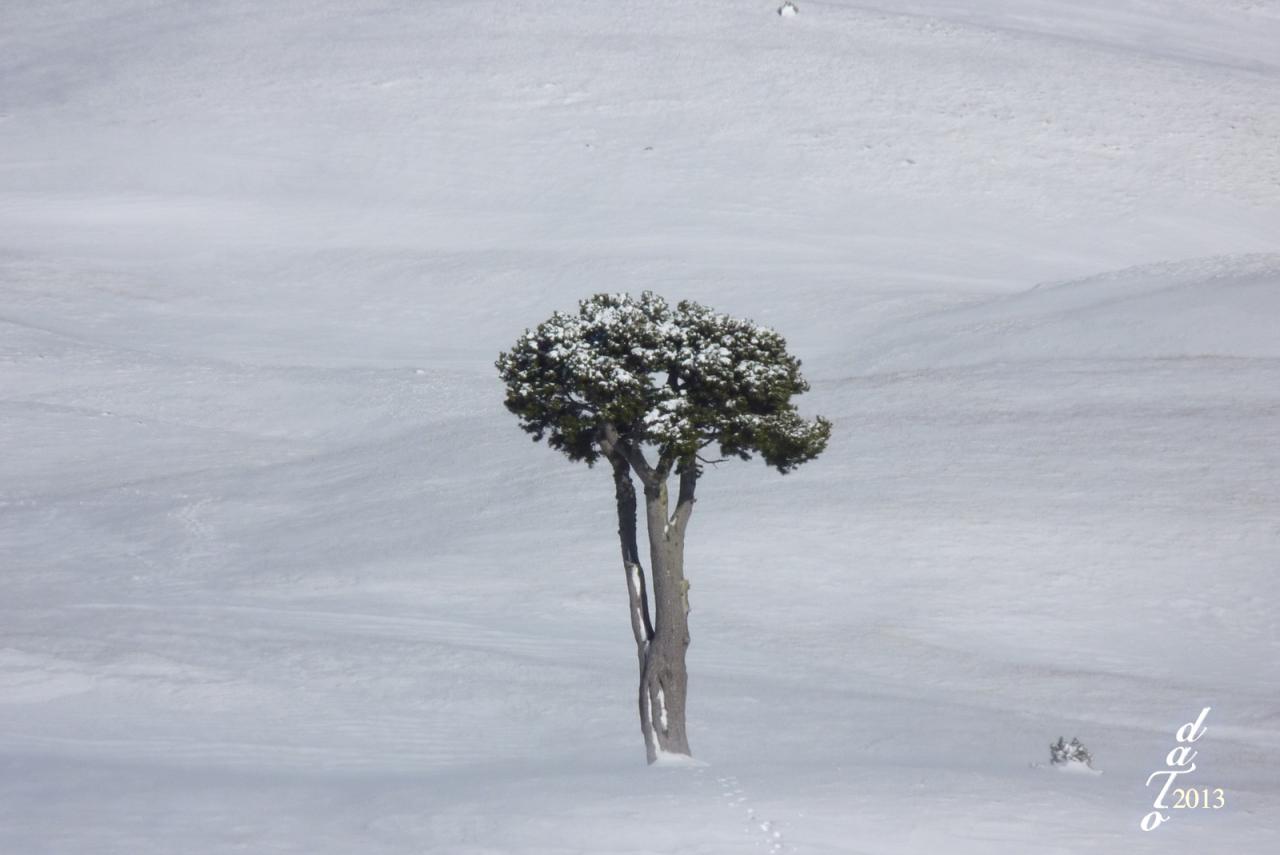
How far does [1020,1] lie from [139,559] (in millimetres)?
53253

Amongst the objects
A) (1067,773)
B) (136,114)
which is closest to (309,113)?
(136,114)

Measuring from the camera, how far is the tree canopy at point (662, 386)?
15.6 meters

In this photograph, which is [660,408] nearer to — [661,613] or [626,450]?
[626,450]

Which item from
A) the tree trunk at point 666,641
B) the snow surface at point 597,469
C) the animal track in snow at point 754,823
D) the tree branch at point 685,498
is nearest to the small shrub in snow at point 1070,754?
the snow surface at point 597,469

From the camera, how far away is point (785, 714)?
61.1 feet

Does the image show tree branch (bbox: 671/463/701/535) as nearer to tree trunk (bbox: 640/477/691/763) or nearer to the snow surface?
tree trunk (bbox: 640/477/691/763)

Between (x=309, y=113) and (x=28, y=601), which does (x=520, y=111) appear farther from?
(x=28, y=601)

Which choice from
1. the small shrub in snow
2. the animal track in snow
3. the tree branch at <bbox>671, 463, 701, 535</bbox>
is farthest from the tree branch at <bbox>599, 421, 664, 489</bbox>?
the small shrub in snow

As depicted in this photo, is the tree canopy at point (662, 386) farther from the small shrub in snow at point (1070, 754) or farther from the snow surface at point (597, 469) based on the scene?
the small shrub in snow at point (1070, 754)

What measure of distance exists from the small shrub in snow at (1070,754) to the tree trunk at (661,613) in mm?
Result: 3840

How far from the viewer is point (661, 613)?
53.4 feet

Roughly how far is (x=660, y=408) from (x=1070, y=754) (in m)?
5.58

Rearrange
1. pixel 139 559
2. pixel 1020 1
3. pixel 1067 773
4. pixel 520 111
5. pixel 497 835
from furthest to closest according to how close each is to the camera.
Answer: pixel 1020 1 < pixel 520 111 < pixel 139 559 < pixel 1067 773 < pixel 497 835

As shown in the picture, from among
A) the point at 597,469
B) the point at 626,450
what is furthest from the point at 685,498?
the point at 597,469
